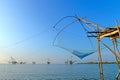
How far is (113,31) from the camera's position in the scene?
33.4 ft

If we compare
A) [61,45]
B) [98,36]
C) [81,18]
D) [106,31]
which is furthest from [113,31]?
[61,45]

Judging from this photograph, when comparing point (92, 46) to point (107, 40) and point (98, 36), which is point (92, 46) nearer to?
point (107, 40)

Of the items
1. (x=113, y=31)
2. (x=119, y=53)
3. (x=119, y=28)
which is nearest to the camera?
(x=119, y=28)

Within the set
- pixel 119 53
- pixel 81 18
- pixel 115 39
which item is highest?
pixel 81 18

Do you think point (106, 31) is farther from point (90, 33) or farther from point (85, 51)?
point (85, 51)

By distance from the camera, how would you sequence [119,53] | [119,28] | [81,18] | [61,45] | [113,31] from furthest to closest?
[61,45]
[81,18]
[119,53]
[113,31]
[119,28]

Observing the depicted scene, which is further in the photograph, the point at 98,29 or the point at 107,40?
the point at 107,40

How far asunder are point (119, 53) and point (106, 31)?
1505 millimetres

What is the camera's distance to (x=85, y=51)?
13.2m

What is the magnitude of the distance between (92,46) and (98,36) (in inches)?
74.9

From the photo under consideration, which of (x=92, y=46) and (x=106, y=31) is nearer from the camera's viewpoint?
(x=106, y=31)

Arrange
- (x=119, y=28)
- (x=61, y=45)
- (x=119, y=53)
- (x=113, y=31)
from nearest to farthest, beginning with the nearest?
(x=119, y=28)
(x=113, y=31)
(x=119, y=53)
(x=61, y=45)

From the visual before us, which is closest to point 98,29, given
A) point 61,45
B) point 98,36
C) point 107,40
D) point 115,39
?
point 98,36

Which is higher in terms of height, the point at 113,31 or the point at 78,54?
the point at 113,31
